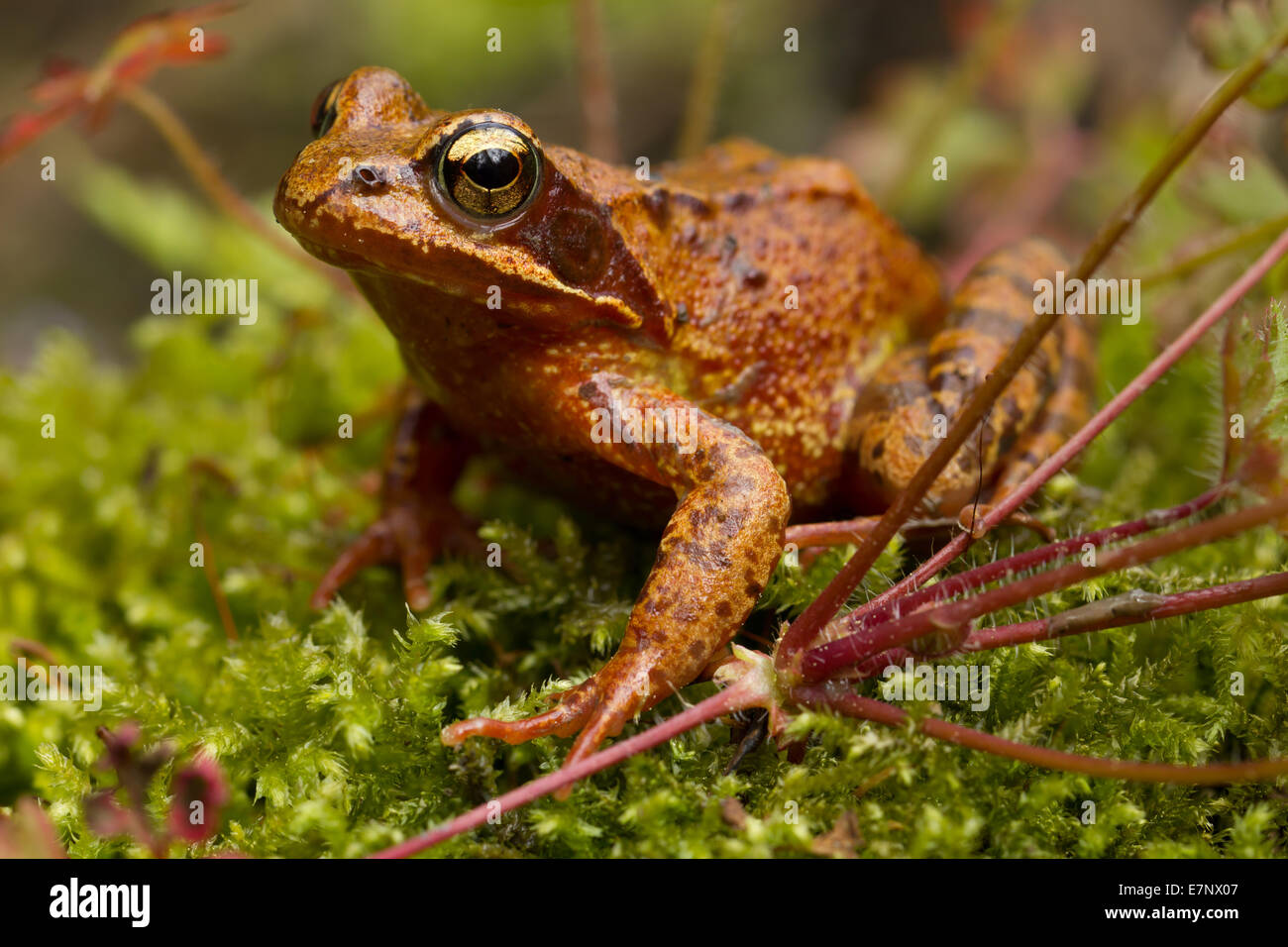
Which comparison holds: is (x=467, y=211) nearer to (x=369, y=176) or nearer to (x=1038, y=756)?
(x=369, y=176)

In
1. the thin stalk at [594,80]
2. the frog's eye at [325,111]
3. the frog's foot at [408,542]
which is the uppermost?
the thin stalk at [594,80]

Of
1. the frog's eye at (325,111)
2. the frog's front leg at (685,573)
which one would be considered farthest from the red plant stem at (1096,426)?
the frog's eye at (325,111)

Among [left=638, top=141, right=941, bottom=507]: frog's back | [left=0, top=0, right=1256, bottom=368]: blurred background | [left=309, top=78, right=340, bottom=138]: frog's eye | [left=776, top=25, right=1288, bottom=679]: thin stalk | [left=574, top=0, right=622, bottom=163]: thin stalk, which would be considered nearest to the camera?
[left=776, top=25, right=1288, bottom=679]: thin stalk

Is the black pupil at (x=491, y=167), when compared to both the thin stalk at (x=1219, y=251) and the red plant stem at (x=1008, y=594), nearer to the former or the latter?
the red plant stem at (x=1008, y=594)

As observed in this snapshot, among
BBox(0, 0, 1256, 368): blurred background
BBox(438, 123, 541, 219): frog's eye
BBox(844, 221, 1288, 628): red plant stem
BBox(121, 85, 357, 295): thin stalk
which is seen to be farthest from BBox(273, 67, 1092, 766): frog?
BBox(0, 0, 1256, 368): blurred background

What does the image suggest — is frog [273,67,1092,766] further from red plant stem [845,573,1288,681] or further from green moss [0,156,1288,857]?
red plant stem [845,573,1288,681]
